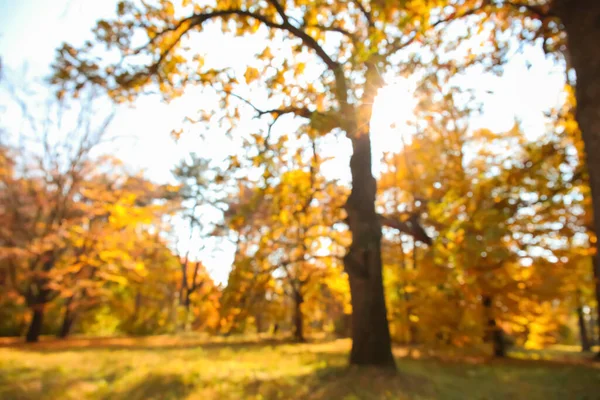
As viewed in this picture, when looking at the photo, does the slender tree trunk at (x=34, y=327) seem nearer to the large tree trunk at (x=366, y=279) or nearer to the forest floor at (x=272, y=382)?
the forest floor at (x=272, y=382)

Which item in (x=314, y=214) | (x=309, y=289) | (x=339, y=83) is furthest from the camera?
(x=309, y=289)

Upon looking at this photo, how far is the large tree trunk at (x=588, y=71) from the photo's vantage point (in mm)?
2469

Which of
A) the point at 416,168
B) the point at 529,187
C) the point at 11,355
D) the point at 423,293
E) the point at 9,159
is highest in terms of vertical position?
the point at 9,159

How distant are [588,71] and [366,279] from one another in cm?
482

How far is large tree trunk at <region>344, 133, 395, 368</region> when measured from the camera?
6.57 m

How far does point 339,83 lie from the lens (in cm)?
464

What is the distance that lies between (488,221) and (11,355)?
1077 centimetres

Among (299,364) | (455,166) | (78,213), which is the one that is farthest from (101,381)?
(78,213)

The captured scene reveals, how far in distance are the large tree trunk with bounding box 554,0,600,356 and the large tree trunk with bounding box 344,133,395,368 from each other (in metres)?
4.33

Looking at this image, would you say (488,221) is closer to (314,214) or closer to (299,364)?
(314,214)

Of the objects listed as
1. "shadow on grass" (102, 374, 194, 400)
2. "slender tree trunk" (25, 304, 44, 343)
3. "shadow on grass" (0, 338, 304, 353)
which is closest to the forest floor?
"shadow on grass" (102, 374, 194, 400)

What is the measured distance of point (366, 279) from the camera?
6.78m

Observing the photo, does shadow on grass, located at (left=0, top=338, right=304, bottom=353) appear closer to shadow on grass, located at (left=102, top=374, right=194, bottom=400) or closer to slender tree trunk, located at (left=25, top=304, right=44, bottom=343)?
slender tree trunk, located at (left=25, top=304, right=44, bottom=343)

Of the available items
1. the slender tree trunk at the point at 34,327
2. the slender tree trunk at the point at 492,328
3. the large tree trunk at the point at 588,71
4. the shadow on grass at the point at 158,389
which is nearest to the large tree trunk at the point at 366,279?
the shadow on grass at the point at 158,389
